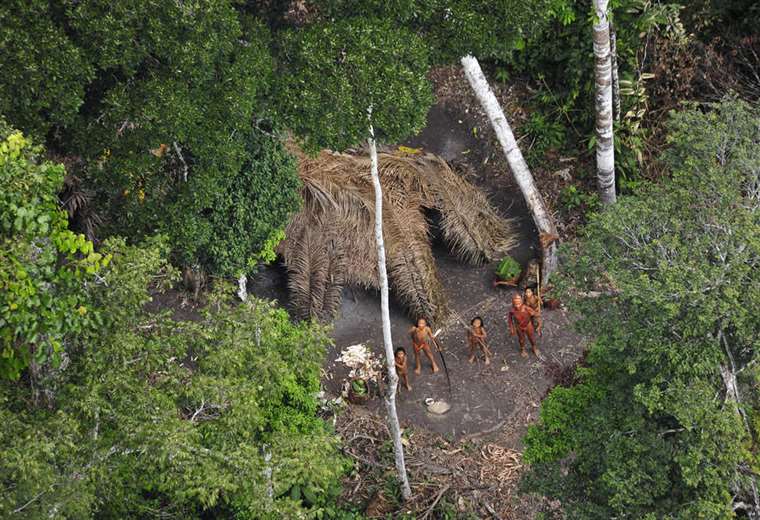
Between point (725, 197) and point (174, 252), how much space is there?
7573mm

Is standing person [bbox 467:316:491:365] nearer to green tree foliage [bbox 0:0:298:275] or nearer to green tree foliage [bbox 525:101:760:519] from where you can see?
green tree foliage [bbox 525:101:760:519]

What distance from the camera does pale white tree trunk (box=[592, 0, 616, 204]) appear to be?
49.4 feet

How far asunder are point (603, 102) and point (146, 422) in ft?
31.2

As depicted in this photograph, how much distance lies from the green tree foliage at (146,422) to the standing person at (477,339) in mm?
5343

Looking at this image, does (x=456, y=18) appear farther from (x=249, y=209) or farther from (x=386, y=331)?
(x=249, y=209)

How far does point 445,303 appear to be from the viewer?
17453mm

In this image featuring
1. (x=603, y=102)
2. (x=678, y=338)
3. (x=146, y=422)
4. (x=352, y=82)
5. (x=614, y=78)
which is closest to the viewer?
(x=146, y=422)

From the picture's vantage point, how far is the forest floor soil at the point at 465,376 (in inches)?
590

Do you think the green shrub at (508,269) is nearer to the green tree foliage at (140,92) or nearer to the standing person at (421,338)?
the standing person at (421,338)

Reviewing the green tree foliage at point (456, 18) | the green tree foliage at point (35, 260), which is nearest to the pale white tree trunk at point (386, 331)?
the green tree foliage at point (456, 18)

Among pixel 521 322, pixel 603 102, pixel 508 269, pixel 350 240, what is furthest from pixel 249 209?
pixel 603 102

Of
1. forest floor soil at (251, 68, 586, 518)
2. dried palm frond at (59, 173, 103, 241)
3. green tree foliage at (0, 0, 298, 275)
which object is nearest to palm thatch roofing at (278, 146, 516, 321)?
forest floor soil at (251, 68, 586, 518)

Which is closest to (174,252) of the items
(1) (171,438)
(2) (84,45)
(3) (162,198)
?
(3) (162,198)

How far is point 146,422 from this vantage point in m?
9.66
